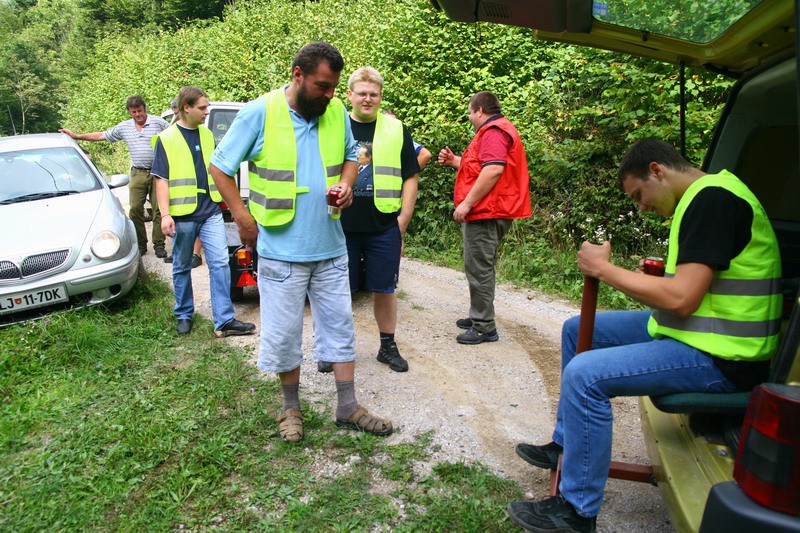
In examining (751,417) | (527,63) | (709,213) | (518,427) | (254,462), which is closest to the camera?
(751,417)

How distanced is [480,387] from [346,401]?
1.11 meters

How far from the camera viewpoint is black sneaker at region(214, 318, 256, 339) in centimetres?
505

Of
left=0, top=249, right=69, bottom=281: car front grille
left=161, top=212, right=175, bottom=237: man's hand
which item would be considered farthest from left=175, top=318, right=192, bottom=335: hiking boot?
left=0, top=249, right=69, bottom=281: car front grille

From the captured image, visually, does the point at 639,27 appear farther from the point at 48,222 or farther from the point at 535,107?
the point at 48,222

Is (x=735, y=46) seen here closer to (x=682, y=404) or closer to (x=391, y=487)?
(x=682, y=404)

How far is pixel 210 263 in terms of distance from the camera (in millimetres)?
5039

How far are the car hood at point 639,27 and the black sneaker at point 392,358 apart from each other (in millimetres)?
2480

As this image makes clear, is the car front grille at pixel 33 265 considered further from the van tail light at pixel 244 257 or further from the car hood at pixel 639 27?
the car hood at pixel 639 27

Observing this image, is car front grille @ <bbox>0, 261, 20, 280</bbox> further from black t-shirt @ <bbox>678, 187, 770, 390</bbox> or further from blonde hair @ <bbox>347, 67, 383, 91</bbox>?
black t-shirt @ <bbox>678, 187, 770, 390</bbox>

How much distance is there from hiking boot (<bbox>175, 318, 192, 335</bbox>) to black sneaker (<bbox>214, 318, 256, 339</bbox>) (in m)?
0.27

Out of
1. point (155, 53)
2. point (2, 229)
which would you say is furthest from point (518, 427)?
point (155, 53)

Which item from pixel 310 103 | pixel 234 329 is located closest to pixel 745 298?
pixel 310 103

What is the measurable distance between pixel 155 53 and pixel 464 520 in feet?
79.4

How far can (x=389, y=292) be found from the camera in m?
4.26
